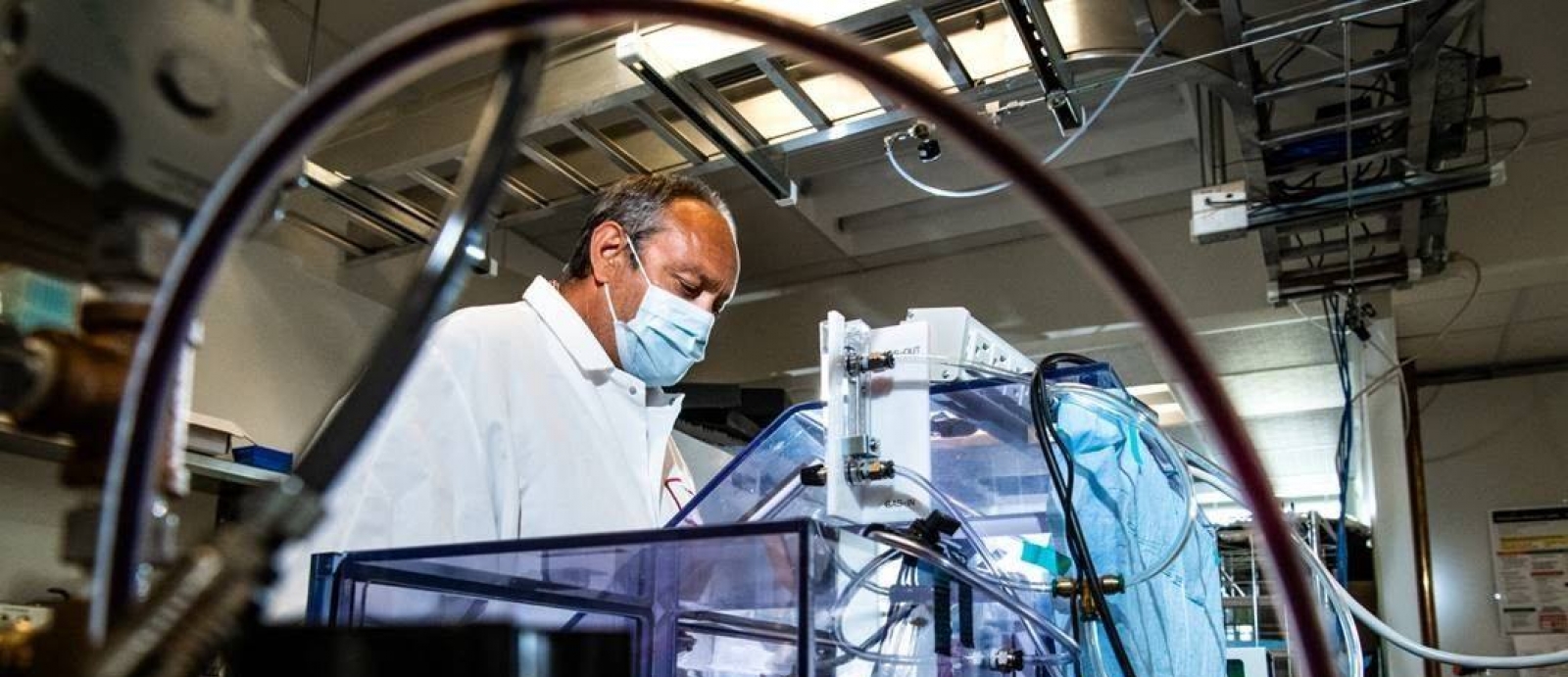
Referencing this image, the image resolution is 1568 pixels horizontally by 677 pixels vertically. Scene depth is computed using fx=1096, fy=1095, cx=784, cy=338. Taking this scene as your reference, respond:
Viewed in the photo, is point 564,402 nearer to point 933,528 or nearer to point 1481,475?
point 933,528

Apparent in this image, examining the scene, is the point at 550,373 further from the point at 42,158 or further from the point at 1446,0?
the point at 1446,0

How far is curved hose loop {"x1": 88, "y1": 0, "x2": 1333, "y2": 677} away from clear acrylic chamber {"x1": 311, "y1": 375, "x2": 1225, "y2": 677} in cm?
35

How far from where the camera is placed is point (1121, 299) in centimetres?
32

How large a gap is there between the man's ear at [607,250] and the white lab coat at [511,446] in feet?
0.31

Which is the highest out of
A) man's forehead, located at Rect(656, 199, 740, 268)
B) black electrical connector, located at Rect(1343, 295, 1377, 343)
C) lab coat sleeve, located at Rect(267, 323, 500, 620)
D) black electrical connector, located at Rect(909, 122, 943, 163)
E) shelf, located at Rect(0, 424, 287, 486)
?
black electrical connector, located at Rect(909, 122, 943, 163)

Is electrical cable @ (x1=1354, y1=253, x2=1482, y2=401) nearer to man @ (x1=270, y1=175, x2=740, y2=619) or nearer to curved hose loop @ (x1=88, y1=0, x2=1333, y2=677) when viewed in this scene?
man @ (x1=270, y1=175, x2=740, y2=619)

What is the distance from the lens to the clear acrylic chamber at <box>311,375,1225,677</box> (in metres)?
0.80

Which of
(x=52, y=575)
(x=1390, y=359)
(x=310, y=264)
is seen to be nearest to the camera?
(x=52, y=575)

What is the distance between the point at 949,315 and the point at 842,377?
0.16 metres

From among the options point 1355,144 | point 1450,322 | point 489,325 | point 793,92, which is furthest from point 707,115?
point 1450,322

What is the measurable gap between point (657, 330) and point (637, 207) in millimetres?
217

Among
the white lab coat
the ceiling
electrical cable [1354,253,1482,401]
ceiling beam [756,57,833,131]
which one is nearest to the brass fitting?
the white lab coat

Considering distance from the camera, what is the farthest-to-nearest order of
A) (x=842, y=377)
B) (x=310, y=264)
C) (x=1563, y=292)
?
1. (x=1563, y=292)
2. (x=310, y=264)
3. (x=842, y=377)

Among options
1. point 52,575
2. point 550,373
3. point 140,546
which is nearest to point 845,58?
point 140,546
